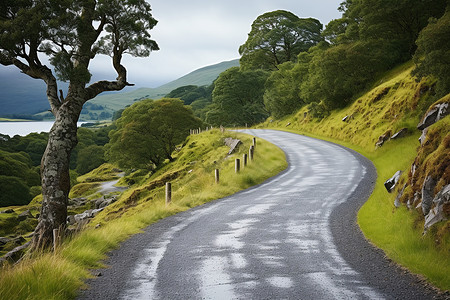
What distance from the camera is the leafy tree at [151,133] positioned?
47781 mm

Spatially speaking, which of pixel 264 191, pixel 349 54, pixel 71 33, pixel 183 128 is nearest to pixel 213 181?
pixel 264 191

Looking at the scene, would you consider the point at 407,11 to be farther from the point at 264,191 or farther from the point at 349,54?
the point at 264,191

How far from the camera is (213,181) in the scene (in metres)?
17.5

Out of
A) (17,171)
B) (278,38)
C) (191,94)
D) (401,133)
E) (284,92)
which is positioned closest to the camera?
(401,133)

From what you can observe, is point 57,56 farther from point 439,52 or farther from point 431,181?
point 439,52

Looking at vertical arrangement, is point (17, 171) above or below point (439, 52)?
below

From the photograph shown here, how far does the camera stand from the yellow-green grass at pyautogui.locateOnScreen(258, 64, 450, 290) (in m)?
6.08

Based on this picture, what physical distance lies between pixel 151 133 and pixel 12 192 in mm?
25694

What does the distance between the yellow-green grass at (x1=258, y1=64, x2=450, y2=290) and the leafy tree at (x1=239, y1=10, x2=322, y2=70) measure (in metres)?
19.8

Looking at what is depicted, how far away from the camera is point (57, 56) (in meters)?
10.7

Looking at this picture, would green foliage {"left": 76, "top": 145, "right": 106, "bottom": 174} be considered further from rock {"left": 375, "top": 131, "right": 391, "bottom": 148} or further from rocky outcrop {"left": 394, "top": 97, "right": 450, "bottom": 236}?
rocky outcrop {"left": 394, "top": 97, "right": 450, "bottom": 236}

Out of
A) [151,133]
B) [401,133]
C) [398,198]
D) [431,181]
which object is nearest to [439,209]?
[431,181]

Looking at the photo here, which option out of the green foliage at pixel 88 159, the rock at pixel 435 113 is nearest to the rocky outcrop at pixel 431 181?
the rock at pixel 435 113

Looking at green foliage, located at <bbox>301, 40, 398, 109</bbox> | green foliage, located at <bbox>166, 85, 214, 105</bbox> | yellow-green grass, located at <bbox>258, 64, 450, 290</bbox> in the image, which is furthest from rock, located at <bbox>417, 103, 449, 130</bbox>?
green foliage, located at <bbox>166, 85, 214, 105</bbox>
